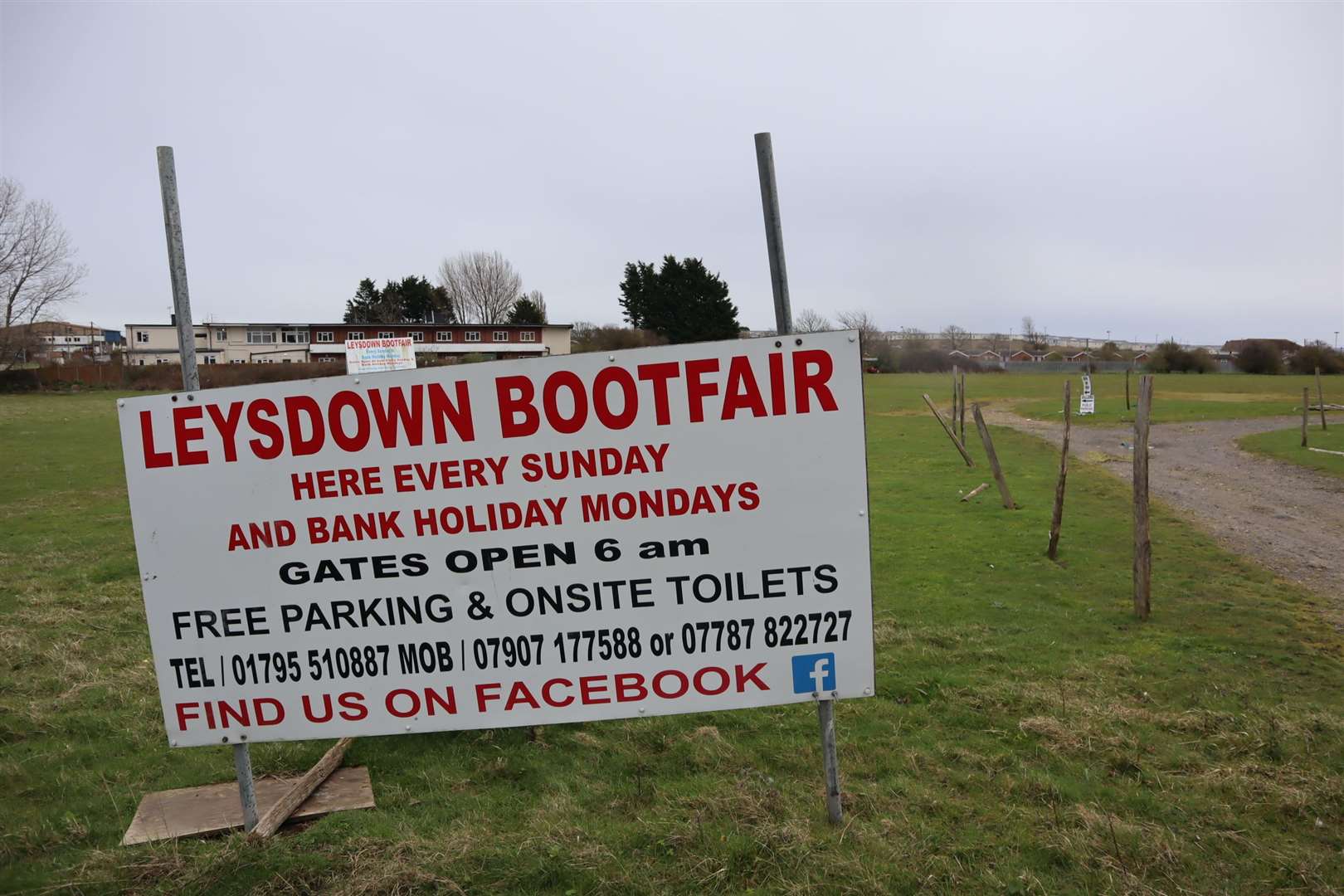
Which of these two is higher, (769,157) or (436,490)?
(769,157)

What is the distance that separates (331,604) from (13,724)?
386 cm

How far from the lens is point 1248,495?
18.4m

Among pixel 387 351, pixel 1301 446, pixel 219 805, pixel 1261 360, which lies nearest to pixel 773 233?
pixel 219 805

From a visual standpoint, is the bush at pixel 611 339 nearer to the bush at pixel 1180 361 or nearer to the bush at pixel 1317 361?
the bush at pixel 1180 361

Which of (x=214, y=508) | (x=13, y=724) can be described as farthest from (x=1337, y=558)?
(x=13, y=724)

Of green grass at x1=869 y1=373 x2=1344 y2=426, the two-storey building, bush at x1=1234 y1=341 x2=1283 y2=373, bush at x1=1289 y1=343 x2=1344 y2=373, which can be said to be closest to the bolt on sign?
green grass at x1=869 y1=373 x2=1344 y2=426

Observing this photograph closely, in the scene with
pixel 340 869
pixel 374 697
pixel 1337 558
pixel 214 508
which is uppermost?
pixel 214 508

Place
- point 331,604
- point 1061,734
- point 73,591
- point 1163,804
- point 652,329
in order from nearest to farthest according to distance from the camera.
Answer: point 331,604 → point 1163,804 → point 1061,734 → point 73,591 → point 652,329

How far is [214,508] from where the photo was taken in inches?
163

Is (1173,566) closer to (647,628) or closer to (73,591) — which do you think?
(647,628)

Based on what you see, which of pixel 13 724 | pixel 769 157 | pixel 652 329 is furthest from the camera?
pixel 652 329

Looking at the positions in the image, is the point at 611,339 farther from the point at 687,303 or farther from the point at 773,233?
the point at 773,233

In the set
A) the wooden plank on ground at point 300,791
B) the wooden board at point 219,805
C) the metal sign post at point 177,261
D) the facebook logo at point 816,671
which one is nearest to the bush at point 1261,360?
the facebook logo at point 816,671

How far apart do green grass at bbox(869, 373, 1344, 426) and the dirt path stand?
4.49 meters
